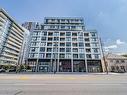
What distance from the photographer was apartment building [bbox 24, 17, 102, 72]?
5866cm

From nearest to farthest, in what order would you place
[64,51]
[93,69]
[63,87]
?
1. [63,87]
2. [93,69]
3. [64,51]

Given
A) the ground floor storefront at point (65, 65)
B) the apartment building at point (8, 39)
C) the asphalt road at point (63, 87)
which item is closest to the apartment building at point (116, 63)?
the ground floor storefront at point (65, 65)

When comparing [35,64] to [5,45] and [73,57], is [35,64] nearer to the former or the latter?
[73,57]

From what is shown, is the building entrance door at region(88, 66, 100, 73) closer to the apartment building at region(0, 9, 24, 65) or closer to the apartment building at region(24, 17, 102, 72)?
the apartment building at region(24, 17, 102, 72)

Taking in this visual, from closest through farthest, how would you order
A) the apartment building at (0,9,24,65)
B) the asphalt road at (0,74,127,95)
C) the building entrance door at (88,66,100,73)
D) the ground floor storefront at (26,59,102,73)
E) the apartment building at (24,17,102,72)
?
the asphalt road at (0,74,127,95), the building entrance door at (88,66,100,73), the ground floor storefront at (26,59,102,73), the apartment building at (24,17,102,72), the apartment building at (0,9,24,65)

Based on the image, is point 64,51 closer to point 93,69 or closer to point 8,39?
point 93,69

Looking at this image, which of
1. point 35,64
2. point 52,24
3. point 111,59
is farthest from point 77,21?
point 35,64

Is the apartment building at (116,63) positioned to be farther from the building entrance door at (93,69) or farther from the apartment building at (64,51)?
the building entrance door at (93,69)

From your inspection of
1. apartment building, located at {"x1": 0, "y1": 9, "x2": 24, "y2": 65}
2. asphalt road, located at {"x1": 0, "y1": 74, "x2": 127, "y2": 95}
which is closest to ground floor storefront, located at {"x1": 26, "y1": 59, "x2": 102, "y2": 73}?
apartment building, located at {"x1": 0, "y1": 9, "x2": 24, "y2": 65}

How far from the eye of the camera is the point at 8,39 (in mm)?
86000

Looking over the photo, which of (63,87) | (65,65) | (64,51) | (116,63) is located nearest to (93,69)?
(65,65)

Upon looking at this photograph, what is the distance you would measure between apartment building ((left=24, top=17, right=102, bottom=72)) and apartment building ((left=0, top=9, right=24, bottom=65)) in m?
27.5

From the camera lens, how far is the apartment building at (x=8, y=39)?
7931 centimetres

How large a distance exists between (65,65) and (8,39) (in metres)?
48.5
